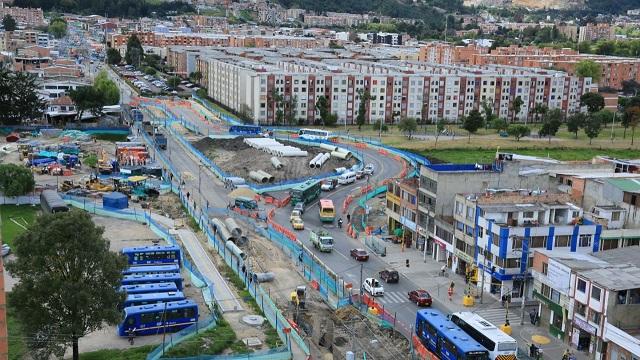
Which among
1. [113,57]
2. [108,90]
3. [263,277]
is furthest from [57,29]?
[263,277]

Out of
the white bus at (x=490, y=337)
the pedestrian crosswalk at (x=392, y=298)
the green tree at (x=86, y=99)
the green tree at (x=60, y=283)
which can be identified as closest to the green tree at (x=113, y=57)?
the green tree at (x=86, y=99)

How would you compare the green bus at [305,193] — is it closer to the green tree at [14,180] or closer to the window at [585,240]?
the green tree at [14,180]

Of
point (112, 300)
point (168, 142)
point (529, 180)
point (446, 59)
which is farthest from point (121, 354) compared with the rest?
point (446, 59)

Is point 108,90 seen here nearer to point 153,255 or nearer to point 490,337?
point 153,255

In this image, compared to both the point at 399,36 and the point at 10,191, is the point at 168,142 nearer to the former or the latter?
the point at 10,191

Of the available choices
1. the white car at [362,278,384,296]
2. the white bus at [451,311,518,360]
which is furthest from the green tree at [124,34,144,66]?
the white bus at [451,311,518,360]

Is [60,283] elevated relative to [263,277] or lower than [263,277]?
elevated
